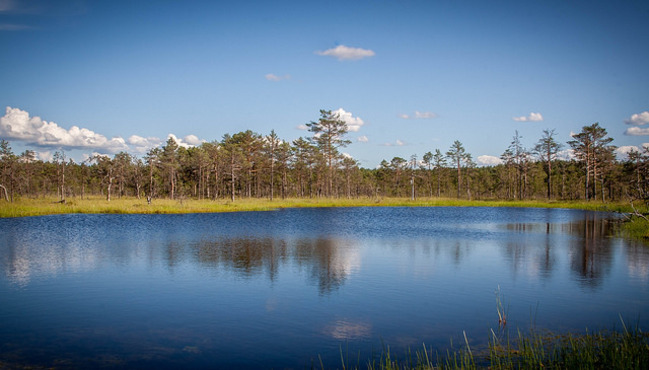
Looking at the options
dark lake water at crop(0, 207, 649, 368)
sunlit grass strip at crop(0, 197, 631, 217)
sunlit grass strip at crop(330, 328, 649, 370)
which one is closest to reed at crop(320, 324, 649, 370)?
sunlit grass strip at crop(330, 328, 649, 370)

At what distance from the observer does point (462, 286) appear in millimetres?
15969

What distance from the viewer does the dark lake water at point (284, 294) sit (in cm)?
997

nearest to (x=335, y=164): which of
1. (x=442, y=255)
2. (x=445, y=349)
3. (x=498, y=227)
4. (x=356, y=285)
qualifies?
(x=498, y=227)

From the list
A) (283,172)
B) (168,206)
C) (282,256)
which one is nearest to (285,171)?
(283,172)

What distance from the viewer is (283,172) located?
80438 millimetres

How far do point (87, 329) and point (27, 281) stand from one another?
706cm

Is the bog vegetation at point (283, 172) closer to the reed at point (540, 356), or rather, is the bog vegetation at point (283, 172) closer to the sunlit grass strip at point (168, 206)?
the sunlit grass strip at point (168, 206)

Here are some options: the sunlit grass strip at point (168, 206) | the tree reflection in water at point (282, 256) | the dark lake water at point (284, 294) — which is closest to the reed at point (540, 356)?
the dark lake water at point (284, 294)

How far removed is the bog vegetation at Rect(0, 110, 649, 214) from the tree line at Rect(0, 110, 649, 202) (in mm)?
164

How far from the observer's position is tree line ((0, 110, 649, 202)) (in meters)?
67.9

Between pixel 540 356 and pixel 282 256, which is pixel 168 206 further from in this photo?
pixel 540 356

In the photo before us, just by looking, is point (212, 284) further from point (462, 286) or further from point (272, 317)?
point (462, 286)

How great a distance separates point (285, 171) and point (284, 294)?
7186 cm

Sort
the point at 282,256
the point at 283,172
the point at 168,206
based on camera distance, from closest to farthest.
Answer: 1. the point at 282,256
2. the point at 168,206
3. the point at 283,172
